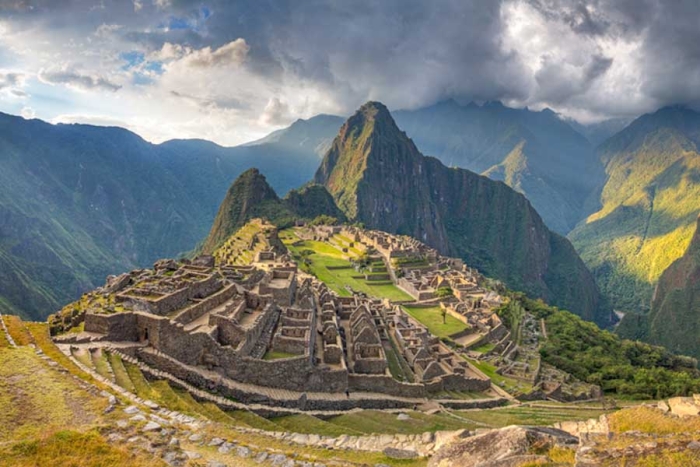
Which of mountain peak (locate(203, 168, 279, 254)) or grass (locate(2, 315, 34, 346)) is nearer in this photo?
grass (locate(2, 315, 34, 346))

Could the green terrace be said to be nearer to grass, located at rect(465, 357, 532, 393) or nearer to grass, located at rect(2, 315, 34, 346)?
grass, located at rect(465, 357, 532, 393)

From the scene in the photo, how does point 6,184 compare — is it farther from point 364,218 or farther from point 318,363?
point 318,363

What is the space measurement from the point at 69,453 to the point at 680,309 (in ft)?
505

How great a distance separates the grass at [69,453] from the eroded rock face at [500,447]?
683 cm

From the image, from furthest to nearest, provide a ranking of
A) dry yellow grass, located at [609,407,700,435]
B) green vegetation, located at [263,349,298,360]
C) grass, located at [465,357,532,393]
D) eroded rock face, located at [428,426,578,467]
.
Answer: grass, located at [465,357,532,393] → green vegetation, located at [263,349,298,360] → dry yellow grass, located at [609,407,700,435] → eroded rock face, located at [428,426,578,467]

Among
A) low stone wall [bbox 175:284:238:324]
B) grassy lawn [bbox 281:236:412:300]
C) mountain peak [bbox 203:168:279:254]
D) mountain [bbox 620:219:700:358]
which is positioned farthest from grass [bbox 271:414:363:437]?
mountain [bbox 620:219:700:358]

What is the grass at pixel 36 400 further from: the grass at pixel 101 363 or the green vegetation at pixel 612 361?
the green vegetation at pixel 612 361

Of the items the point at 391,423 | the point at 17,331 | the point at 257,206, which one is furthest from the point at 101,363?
the point at 257,206

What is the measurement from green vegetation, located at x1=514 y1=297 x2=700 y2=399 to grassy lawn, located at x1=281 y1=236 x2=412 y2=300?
65.3ft

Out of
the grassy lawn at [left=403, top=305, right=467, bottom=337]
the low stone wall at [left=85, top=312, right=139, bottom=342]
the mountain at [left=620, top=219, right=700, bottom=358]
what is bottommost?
the mountain at [left=620, top=219, right=700, bottom=358]

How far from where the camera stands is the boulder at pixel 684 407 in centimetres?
1173

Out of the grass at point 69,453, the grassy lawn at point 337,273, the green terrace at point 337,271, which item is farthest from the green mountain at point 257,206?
the grass at point 69,453

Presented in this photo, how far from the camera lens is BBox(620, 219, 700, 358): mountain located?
113 meters

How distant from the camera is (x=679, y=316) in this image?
12381 cm
